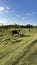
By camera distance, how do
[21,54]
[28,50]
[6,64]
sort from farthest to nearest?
[28,50], [21,54], [6,64]

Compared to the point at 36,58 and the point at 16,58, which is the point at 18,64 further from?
the point at 36,58

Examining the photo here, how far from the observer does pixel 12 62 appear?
5070mm

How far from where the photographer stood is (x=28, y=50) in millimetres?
6535

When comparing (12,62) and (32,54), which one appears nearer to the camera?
(12,62)

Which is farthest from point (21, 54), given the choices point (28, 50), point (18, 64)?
point (18, 64)

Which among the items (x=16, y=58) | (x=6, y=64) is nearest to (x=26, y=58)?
(x=16, y=58)

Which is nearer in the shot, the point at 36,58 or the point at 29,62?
the point at 29,62

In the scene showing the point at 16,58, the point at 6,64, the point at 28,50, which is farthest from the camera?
the point at 28,50

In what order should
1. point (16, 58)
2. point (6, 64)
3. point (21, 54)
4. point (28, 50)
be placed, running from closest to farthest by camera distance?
1. point (6, 64)
2. point (16, 58)
3. point (21, 54)
4. point (28, 50)

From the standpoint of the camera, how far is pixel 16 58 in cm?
548

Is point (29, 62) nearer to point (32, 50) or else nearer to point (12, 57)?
point (12, 57)

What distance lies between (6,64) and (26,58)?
0.94m

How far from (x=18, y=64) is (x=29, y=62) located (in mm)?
432

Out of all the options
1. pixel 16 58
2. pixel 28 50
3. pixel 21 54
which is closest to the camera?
pixel 16 58
